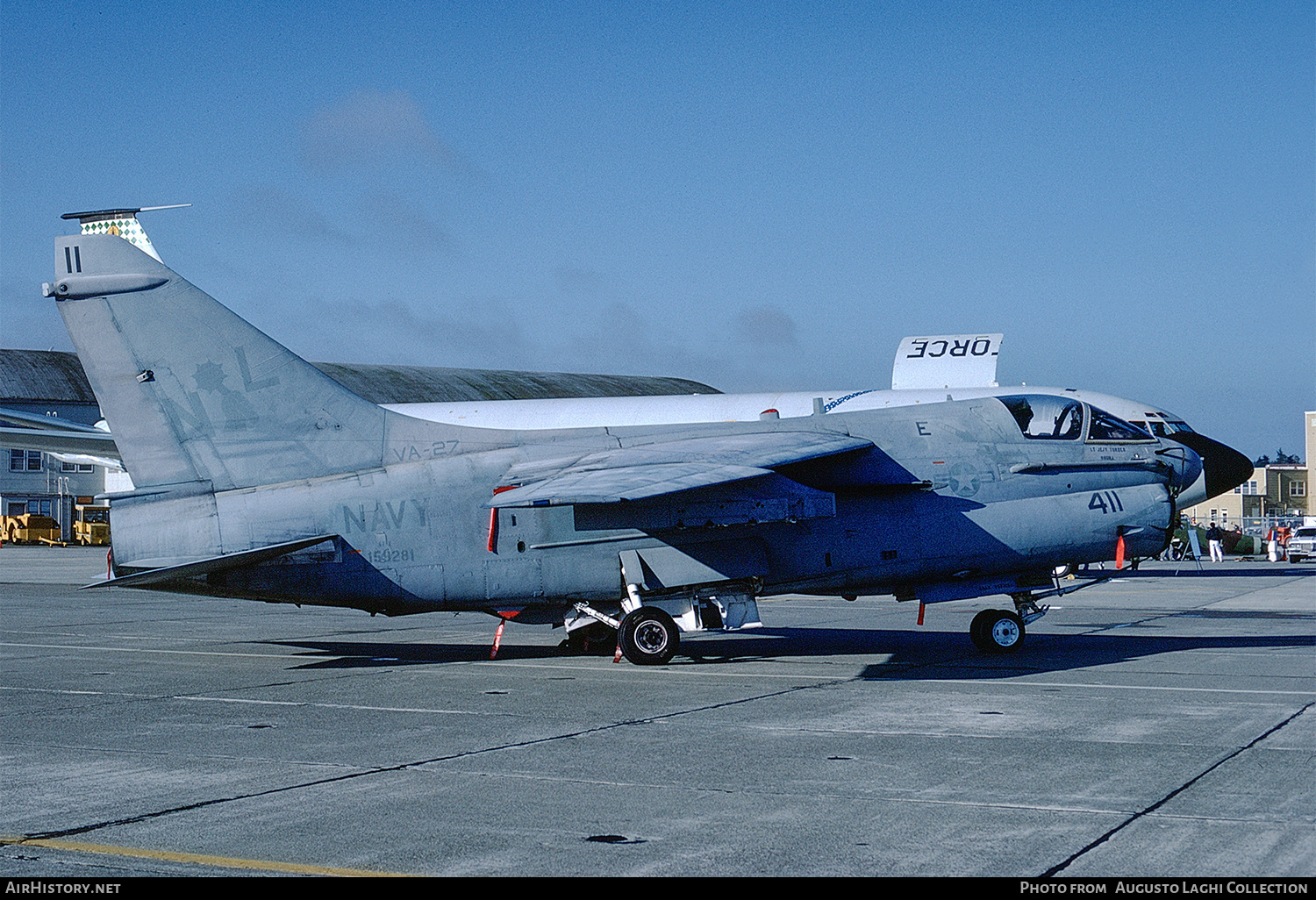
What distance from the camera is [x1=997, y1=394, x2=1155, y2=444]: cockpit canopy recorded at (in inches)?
674

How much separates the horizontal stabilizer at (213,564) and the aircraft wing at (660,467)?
2.45 meters

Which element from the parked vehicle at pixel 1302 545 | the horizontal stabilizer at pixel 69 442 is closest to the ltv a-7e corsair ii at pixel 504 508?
the horizontal stabilizer at pixel 69 442

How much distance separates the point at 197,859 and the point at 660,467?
878 cm

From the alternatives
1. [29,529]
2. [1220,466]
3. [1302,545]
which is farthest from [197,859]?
[29,529]

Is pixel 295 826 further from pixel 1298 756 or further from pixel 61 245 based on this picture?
pixel 61 245

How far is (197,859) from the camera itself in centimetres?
695

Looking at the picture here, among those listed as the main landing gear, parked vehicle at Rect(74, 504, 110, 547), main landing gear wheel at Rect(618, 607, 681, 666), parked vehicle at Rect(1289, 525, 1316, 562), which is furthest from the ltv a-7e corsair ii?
parked vehicle at Rect(74, 504, 110, 547)

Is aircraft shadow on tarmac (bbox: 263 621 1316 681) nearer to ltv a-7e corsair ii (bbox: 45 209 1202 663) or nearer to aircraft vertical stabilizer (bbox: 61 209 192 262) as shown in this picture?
ltv a-7e corsair ii (bbox: 45 209 1202 663)

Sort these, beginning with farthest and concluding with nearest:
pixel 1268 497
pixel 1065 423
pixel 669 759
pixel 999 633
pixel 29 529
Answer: pixel 1268 497 → pixel 29 529 → pixel 999 633 → pixel 1065 423 → pixel 669 759

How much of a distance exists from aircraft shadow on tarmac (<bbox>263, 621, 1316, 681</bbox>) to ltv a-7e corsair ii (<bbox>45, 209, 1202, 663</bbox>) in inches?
40.4

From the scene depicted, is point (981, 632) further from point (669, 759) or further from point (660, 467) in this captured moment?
point (669, 759)

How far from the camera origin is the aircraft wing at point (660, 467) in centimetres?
1405

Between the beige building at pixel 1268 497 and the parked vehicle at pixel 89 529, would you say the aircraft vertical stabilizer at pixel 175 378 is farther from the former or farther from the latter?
the beige building at pixel 1268 497
